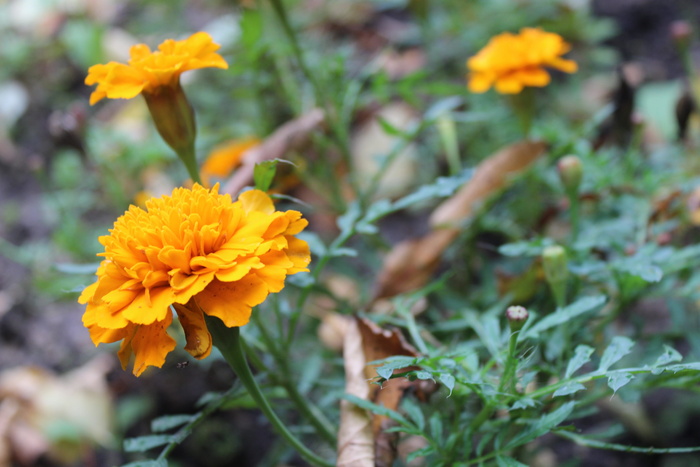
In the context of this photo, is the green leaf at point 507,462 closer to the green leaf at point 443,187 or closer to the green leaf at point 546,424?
the green leaf at point 546,424

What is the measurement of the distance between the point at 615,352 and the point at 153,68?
56 cm

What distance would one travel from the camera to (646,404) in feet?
3.48

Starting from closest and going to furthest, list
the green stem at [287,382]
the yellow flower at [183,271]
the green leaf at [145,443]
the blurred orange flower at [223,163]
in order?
the yellow flower at [183,271] → the green leaf at [145,443] → the green stem at [287,382] → the blurred orange flower at [223,163]

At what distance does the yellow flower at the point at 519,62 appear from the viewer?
0.95 meters

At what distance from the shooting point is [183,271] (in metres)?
0.50

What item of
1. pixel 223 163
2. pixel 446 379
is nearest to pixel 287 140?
pixel 223 163

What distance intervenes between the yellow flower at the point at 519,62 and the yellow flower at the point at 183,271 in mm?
570

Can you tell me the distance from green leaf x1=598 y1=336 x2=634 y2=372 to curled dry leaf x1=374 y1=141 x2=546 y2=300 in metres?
0.42

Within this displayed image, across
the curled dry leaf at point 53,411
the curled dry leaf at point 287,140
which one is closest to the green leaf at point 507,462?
the curled dry leaf at point 287,140

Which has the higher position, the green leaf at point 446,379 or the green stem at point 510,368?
the green leaf at point 446,379

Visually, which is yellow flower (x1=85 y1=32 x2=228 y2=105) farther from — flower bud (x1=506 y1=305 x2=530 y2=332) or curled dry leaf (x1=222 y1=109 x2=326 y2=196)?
flower bud (x1=506 y1=305 x2=530 y2=332)

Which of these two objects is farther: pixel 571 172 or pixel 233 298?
pixel 571 172

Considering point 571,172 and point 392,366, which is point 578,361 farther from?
point 571,172

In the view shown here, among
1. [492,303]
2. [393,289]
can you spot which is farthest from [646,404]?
[393,289]
